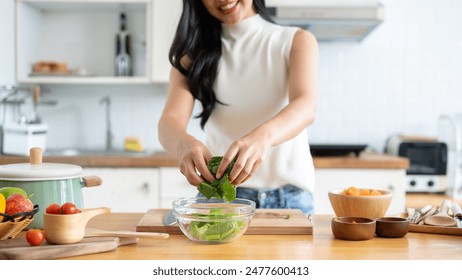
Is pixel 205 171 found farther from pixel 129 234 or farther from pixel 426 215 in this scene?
pixel 426 215

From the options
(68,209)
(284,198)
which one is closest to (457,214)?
(284,198)

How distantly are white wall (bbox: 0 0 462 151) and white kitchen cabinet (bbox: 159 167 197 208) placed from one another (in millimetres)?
688

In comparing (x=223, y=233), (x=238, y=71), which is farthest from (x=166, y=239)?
(x=238, y=71)

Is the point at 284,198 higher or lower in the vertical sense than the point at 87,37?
lower

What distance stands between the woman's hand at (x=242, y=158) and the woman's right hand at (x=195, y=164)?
0.14 feet

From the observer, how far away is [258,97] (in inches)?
78.8

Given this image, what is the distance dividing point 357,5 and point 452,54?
34.5 inches

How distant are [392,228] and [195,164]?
20.2 inches

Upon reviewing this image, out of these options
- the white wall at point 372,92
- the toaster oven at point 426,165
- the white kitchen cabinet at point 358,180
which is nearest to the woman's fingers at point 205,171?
the white kitchen cabinet at point 358,180

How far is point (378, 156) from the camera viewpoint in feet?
11.3

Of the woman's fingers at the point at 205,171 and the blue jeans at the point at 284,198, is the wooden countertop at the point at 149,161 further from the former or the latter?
the woman's fingers at the point at 205,171

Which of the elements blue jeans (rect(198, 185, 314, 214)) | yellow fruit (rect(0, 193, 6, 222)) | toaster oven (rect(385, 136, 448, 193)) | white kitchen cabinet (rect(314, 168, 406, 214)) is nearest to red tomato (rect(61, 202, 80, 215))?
yellow fruit (rect(0, 193, 6, 222))

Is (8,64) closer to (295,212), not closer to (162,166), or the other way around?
(162,166)

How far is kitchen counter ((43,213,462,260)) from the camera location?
1322 mm
